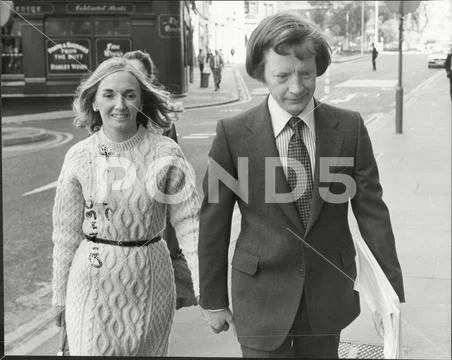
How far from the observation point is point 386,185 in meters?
2.03

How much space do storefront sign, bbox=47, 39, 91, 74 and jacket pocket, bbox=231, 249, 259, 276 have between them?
0.52m

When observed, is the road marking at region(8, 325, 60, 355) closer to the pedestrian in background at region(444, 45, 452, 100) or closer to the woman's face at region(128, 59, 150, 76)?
the woman's face at region(128, 59, 150, 76)

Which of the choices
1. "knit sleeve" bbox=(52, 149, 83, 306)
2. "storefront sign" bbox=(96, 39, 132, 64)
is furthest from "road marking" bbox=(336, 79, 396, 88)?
"knit sleeve" bbox=(52, 149, 83, 306)

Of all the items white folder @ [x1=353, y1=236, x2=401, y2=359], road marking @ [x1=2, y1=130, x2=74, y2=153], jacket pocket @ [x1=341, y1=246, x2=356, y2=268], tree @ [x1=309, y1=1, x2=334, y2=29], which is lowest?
white folder @ [x1=353, y1=236, x2=401, y2=359]

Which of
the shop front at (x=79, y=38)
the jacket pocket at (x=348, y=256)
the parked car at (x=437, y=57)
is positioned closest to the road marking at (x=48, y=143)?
the shop front at (x=79, y=38)

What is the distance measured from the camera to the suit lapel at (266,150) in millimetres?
1470

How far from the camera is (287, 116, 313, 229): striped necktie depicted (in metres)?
1.47

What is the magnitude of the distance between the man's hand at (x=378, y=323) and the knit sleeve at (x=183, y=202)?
36 centimetres

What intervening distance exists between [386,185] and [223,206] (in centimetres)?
66

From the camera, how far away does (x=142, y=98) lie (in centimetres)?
161

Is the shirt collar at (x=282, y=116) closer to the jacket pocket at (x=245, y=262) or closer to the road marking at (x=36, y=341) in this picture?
the jacket pocket at (x=245, y=262)

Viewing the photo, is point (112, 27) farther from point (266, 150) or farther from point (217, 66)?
point (266, 150)

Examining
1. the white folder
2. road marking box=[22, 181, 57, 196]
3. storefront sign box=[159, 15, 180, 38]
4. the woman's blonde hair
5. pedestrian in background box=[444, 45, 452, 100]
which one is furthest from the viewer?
road marking box=[22, 181, 57, 196]

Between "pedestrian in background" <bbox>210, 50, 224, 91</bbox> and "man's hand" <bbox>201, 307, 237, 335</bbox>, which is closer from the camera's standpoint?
"man's hand" <bbox>201, 307, 237, 335</bbox>
